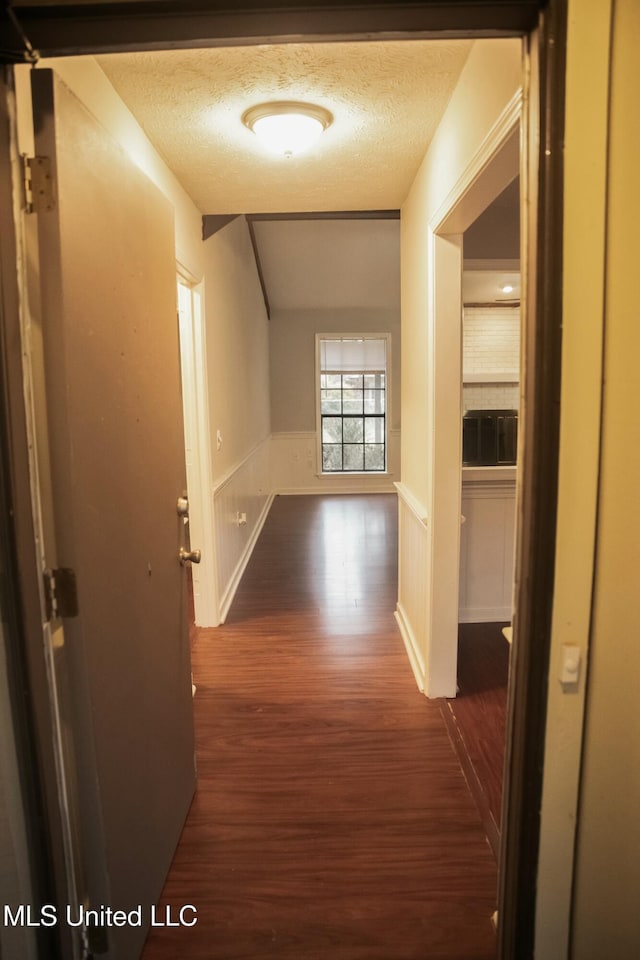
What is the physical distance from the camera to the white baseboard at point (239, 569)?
3.52 meters

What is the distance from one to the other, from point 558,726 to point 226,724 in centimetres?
165

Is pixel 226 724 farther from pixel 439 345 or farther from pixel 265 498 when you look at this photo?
pixel 265 498

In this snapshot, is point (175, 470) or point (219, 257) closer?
point (175, 470)

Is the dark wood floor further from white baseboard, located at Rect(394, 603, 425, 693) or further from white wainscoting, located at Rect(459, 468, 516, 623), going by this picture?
white wainscoting, located at Rect(459, 468, 516, 623)

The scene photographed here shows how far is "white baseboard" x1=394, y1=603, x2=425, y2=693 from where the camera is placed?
8.78 ft

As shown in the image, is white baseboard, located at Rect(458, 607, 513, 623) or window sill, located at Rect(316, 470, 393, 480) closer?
white baseboard, located at Rect(458, 607, 513, 623)

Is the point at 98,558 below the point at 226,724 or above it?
above

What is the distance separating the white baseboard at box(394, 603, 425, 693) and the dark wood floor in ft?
0.19

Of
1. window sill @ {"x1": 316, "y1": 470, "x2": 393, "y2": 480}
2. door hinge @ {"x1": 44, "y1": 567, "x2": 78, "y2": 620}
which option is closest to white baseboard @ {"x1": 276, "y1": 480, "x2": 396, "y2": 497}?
window sill @ {"x1": 316, "y1": 470, "x2": 393, "y2": 480}

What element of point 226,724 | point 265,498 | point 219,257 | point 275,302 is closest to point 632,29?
point 226,724

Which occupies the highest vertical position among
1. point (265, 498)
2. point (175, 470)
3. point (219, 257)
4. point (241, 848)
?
point (219, 257)

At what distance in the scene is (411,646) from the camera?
294 cm

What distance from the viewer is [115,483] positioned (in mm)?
1292

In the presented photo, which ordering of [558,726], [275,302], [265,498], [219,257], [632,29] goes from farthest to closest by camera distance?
[275,302] → [265,498] → [219,257] → [558,726] → [632,29]
